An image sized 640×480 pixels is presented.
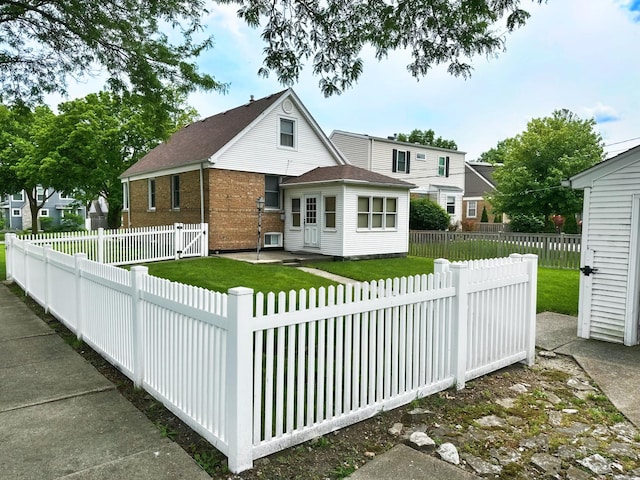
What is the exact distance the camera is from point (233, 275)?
1173 cm

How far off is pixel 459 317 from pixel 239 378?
2580 mm

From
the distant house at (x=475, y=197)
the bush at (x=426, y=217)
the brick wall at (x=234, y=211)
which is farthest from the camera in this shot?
the distant house at (x=475, y=197)

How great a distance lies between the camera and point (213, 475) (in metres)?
3.09

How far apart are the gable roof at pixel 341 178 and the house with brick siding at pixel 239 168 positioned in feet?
2.80

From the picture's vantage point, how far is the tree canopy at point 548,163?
2442 centimetres

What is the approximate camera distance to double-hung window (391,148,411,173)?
28.9 m

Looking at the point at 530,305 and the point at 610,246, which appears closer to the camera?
the point at 530,305

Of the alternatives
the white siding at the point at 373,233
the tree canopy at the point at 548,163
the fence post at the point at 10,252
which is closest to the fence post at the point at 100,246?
the fence post at the point at 10,252

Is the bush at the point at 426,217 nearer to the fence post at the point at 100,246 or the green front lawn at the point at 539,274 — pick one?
the green front lawn at the point at 539,274

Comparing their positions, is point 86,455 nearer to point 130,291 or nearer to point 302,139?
point 130,291

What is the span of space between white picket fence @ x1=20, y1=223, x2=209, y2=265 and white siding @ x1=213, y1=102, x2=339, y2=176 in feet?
9.42

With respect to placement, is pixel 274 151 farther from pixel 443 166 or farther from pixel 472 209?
pixel 472 209

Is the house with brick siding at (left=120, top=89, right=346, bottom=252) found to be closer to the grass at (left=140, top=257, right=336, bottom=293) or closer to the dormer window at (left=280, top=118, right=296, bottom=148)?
the dormer window at (left=280, top=118, right=296, bottom=148)

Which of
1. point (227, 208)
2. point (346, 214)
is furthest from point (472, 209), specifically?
point (227, 208)
